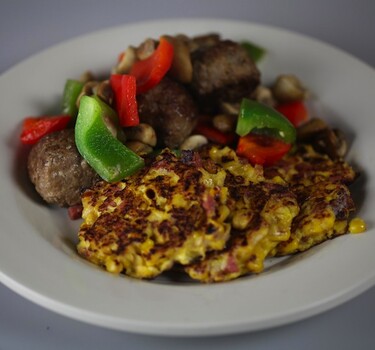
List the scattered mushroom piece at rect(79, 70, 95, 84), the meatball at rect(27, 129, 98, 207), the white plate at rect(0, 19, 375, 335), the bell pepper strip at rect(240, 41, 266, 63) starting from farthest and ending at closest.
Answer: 1. the bell pepper strip at rect(240, 41, 266, 63)
2. the scattered mushroom piece at rect(79, 70, 95, 84)
3. the meatball at rect(27, 129, 98, 207)
4. the white plate at rect(0, 19, 375, 335)

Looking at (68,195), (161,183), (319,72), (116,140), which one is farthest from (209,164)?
(319,72)

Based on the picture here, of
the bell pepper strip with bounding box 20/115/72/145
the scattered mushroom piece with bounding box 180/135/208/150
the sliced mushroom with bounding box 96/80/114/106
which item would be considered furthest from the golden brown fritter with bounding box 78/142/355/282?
the bell pepper strip with bounding box 20/115/72/145

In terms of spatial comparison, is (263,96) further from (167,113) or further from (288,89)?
(167,113)

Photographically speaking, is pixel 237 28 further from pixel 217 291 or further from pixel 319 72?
pixel 217 291

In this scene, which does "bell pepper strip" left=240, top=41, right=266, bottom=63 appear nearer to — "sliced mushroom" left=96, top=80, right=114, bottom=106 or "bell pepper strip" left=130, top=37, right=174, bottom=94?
"bell pepper strip" left=130, top=37, right=174, bottom=94

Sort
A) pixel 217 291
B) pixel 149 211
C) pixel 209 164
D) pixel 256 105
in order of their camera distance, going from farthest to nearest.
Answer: pixel 256 105
pixel 209 164
pixel 149 211
pixel 217 291

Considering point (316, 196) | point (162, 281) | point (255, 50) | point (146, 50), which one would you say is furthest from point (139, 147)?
point (255, 50)
